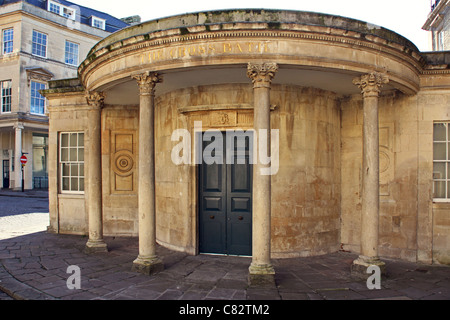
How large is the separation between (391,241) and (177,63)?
619 cm

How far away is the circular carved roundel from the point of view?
32.8 ft

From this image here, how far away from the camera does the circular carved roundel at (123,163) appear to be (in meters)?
9.98

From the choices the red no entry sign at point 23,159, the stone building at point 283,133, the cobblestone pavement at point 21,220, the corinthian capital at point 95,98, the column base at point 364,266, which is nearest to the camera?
the stone building at point 283,133

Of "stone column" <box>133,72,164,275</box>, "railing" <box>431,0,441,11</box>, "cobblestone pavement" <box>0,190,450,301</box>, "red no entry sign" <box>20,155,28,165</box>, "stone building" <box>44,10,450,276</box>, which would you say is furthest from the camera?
"red no entry sign" <box>20,155,28,165</box>

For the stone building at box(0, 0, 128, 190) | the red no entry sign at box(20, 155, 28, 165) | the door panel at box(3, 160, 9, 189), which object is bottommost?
the door panel at box(3, 160, 9, 189)

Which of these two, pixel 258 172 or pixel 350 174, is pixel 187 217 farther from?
pixel 350 174

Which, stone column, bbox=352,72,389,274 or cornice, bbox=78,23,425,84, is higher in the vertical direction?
cornice, bbox=78,23,425,84

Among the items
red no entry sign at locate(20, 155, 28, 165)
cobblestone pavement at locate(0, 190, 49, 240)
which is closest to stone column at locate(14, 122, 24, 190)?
red no entry sign at locate(20, 155, 28, 165)

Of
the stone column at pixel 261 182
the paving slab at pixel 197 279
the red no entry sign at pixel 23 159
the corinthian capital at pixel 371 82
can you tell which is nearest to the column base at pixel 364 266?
the paving slab at pixel 197 279

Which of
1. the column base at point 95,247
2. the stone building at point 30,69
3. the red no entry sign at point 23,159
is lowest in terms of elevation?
the column base at point 95,247

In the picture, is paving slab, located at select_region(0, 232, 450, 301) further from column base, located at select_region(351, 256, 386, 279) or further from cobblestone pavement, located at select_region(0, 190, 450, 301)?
column base, located at select_region(351, 256, 386, 279)

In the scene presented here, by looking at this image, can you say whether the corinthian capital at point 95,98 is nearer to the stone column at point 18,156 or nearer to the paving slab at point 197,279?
the paving slab at point 197,279

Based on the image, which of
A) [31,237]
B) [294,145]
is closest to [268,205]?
[294,145]

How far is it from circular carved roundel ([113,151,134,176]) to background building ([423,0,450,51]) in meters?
18.5
